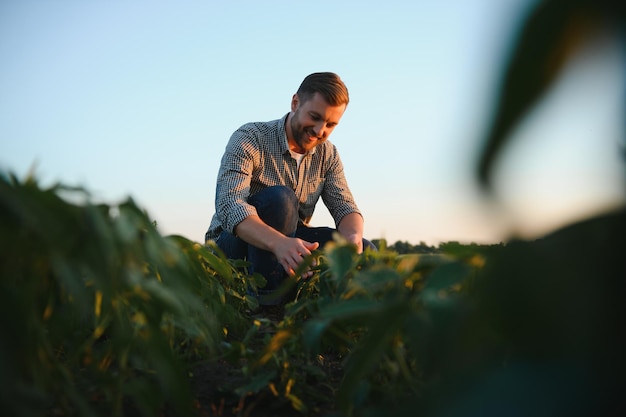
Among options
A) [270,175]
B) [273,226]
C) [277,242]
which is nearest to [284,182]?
[270,175]

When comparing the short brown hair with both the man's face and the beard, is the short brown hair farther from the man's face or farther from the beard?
the beard

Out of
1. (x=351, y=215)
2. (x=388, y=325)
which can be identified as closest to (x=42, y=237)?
(x=388, y=325)

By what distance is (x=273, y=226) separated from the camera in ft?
9.03

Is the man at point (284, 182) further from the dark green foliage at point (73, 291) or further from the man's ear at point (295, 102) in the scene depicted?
the dark green foliage at point (73, 291)

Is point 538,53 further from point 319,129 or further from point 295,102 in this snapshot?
point 295,102

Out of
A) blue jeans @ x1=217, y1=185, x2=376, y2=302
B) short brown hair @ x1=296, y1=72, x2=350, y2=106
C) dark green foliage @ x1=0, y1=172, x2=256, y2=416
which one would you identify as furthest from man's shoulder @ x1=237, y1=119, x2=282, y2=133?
dark green foliage @ x1=0, y1=172, x2=256, y2=416

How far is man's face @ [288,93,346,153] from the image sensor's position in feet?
9.83

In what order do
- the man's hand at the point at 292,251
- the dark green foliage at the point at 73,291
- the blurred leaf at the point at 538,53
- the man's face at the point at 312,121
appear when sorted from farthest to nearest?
the man's face at the point at 312,121 → the man's hand at the point at 292,251 → the dark green foliage at the point at 73,291 → the blurred leaf at the point at 538,53

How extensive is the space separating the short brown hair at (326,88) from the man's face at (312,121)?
25mm

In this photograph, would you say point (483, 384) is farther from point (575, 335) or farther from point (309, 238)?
point (309, 238)

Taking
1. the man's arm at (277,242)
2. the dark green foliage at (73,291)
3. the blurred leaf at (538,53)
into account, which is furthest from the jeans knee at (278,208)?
the blurred leaf at (538,53)

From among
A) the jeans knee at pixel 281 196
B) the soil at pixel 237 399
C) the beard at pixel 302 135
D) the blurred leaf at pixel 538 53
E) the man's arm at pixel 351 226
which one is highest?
the beard at pixel 302 135

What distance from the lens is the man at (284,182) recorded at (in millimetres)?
2674

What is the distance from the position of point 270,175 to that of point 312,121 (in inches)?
15.5
